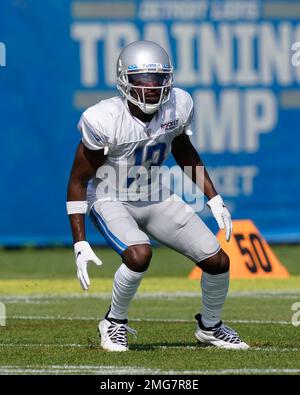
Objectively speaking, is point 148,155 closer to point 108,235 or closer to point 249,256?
point 108,235

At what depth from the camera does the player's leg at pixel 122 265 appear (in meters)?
5.57

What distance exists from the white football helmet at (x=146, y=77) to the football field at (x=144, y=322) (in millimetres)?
1287

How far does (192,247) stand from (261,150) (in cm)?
639

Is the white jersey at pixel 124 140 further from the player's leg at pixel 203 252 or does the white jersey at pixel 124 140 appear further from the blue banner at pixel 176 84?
the blue banner at pixel 176 84

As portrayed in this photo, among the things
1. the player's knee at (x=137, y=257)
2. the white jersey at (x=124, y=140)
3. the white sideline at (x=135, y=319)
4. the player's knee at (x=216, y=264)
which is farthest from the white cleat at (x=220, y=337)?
the white sideline at (x=135, y=319)

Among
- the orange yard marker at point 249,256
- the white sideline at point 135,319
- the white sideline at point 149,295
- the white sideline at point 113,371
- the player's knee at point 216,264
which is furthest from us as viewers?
the orange yard marker at point 249,256

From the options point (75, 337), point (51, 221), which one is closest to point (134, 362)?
point (75, 337)

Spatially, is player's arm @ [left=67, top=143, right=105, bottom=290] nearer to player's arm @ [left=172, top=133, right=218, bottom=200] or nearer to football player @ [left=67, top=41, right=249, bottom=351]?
football player @ [left=67, top=41, right=249, bottom=351]

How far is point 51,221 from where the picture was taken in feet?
39.0

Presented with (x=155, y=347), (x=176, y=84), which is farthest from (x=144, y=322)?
(x=176, y=84)

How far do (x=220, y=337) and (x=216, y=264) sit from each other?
1.33 ft

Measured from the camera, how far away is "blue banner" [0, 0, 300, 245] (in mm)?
11758

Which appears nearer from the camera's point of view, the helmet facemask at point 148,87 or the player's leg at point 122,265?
the player's leg at point 122,265

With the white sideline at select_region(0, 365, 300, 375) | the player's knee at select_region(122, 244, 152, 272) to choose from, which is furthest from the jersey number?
the white sideline at select_region(0, 365, 300, 375)
